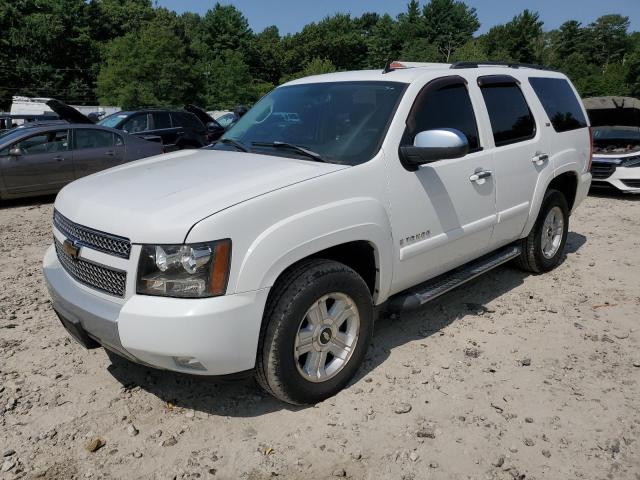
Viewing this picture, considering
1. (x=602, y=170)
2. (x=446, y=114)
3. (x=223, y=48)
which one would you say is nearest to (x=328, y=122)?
(x=446, y=114)

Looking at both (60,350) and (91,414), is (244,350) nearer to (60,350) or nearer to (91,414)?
(91,414)

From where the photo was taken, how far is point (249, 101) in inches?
2249

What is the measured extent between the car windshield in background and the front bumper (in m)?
1.18

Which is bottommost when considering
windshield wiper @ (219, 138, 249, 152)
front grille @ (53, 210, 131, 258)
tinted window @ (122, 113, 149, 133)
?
tinted window @ (122, 113, 149, 133)

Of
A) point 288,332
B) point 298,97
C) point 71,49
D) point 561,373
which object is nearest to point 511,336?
point 561,373

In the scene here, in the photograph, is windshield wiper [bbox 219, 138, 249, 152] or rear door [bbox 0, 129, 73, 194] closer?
windshield wiper [bbox 219, 138, 249, 152]

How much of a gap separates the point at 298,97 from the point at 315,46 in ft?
312

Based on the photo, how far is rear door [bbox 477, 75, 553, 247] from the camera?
4152mm

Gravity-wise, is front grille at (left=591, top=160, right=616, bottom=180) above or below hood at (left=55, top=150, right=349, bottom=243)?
below

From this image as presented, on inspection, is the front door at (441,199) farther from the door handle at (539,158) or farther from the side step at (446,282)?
the door handle at (539,158)

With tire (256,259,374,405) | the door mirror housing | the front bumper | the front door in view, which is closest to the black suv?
the door mirror housing

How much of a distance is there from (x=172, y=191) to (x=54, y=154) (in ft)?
25.3

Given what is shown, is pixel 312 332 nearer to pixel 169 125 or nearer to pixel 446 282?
pixel 446 282

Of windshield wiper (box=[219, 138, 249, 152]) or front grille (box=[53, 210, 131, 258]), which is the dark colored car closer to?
windshield wiper (box=[219, 138, 249, 152])
